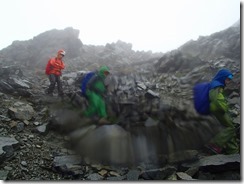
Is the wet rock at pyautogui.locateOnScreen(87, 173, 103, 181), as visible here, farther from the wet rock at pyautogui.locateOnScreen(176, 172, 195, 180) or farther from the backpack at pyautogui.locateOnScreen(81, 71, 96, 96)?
the backpack at pyautogui.locateOnScreen(81, 71, 96, 96)

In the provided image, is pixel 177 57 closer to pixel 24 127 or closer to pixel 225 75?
pixel 225 75

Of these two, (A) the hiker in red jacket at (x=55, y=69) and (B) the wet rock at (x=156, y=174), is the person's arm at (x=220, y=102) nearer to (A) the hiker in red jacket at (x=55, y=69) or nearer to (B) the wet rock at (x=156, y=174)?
(B) the wet rock at (x=156, y=174)

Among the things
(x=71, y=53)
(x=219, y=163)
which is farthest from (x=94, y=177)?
(x=71, y=53)

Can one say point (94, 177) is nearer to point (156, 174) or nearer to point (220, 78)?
point (156, 174)

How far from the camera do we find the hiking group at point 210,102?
2391 mm

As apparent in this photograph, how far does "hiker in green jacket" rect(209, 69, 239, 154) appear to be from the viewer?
237cm

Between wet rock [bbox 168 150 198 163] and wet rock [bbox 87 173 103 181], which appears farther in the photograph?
wet rock [bbox 168 150 198 163]

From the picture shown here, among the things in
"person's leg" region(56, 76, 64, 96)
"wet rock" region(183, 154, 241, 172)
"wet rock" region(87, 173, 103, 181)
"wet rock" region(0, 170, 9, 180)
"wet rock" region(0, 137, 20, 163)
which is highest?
"person's leg" region(56, 76, 64, 96)

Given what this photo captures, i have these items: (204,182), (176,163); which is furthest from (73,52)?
(204,182)

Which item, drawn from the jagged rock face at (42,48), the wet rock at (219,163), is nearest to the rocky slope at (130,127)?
the wet rock at (219,163)

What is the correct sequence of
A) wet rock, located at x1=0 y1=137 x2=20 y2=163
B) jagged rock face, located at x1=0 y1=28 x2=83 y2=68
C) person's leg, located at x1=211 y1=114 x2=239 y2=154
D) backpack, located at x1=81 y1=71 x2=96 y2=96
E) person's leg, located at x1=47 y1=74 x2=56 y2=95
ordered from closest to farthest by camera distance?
wet rock, located at x1=0 y1=137 x2=20 y2=163 → person's leg, located at x1=211 y1=114 x2=239 y2=154 → backpack, located at x1=81 y1=71 x2=96 y2=96 → person's leg, located at x1=47 y1=74 x2=56 y2=95 → jagged rock face, located at x1=0 y1=28 x2=83 y2=68

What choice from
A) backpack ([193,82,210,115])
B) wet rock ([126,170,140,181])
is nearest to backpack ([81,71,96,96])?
wet rock ([126,170,140,181])

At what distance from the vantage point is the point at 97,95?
2873 millimetres

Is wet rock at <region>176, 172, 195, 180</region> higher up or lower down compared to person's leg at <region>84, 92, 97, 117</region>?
lower down
